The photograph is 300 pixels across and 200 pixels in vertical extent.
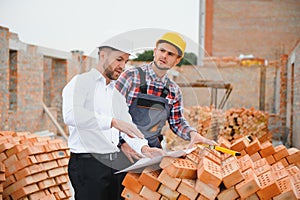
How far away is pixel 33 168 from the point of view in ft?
14.0

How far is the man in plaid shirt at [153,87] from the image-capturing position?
94.4 inches

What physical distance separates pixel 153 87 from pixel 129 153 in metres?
0.49

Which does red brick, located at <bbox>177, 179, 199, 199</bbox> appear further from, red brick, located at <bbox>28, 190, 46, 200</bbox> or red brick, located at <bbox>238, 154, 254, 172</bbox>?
red brick, located at <bbox>28, 190, 46, 200</bbox>

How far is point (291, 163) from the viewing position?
14.3 feet

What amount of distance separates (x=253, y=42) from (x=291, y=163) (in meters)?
23.1

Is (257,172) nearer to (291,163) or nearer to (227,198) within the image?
(227,198)

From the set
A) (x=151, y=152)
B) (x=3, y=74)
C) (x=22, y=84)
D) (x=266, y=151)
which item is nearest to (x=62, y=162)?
(x=266, y=151)

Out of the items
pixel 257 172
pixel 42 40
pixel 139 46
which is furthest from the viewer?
pixel 42 40

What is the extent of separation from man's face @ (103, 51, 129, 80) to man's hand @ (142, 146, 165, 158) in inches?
18.2

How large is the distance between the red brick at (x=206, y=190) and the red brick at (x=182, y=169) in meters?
0.09

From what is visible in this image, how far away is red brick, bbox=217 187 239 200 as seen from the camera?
8.45 ft

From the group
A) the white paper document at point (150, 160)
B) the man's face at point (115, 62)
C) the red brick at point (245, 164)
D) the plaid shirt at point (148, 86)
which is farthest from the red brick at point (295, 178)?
the man's face at point (115, 62)

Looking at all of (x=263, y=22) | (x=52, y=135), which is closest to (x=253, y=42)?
(x=263, y=22)

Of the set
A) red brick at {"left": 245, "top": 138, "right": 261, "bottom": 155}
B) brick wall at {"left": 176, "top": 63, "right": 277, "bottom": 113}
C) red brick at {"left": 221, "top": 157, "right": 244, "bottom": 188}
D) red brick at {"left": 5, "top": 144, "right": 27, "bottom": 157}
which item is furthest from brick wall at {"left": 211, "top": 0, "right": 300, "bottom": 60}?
red brick at {"left": 221, "top": 157, "right": 244, "bottom": 188}
